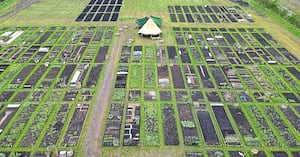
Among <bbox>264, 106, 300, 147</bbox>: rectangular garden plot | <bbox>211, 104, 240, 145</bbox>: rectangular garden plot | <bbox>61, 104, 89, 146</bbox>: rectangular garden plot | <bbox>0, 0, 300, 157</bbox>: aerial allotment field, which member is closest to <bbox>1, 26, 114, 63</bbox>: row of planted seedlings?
<bbox>0, 0, 300, 157</bbox>: aerial allotment field

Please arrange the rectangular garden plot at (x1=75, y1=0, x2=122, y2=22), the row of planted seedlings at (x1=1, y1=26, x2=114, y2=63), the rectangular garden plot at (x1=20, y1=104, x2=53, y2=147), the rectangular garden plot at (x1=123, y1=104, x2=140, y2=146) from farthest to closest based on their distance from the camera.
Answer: the rectangular garden plot at (x1=75, y1=0, x2=122, y2=22) < the row of planted seedlings at (x1=1, y1=26, x2=114, y2=63) < the rectangular garden plot at (x1=123, y1=104, x2=140, y2=146) < the rectangular garden plot at (x1=20, y1=104, x2=53, y2=147)

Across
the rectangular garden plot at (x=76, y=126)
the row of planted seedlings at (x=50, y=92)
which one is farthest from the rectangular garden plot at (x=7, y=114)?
the rectangular garden plot at (x=76, y=126)

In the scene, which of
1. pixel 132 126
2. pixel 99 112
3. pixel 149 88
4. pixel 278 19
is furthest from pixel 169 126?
pixel 278 19

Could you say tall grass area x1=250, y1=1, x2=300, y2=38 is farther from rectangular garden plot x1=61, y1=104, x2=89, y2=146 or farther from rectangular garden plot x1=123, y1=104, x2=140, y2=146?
rectangular garden plot x1=61, y1=104, x2=89, y2=146

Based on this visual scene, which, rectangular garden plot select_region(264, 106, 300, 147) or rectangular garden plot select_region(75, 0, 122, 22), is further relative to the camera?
rectangular garden plot select_region(75, 0, 122, 22)

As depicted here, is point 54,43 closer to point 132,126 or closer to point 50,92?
point 50,92

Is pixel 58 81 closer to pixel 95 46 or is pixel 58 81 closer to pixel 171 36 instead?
pixel 95 46

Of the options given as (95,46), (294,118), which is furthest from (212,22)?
(294,118)
